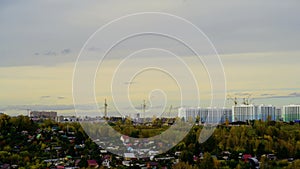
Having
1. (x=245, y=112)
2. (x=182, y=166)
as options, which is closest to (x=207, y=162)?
(x=182, y=166)

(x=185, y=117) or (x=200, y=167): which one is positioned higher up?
(x=185, y=117)

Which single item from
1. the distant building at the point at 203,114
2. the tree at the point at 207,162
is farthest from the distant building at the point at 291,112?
the tree at the point at 207,162

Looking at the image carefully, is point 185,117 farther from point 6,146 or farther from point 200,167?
point 6,146

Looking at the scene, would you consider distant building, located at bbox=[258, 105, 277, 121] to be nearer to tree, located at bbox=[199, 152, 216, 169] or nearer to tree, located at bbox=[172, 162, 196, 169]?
tree, located at bbox=[199, 152, 216, 169]

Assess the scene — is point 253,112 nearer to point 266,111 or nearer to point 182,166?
point 266,111

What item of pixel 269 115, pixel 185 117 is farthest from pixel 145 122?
pixel 269 115

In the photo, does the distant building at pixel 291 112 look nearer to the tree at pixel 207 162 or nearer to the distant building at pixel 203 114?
the distant building at pixel 203 114
